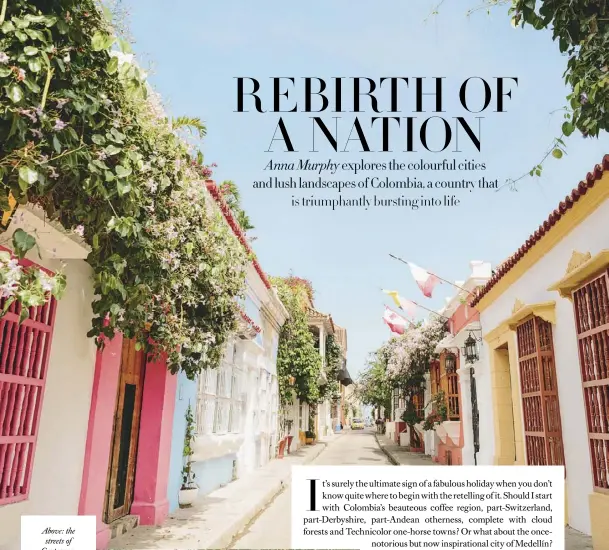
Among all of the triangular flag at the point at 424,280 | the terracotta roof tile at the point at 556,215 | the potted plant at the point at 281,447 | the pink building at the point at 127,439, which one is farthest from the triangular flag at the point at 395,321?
the pink building at the point at 127,439

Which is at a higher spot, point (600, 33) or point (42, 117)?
point (600, 33)

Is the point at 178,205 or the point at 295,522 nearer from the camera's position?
the point at 295,522

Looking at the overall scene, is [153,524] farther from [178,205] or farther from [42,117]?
Answer: [42,117]

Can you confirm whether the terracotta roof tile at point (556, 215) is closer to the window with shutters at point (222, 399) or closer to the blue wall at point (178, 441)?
the window with shutters at point (222, 399)

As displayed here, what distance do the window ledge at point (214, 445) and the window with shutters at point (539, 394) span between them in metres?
5.09

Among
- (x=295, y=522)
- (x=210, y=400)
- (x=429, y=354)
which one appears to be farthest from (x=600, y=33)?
(x=429, y=354)

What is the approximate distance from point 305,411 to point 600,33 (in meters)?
22.3

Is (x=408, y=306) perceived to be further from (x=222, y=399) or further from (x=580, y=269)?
(x=580, y=269)

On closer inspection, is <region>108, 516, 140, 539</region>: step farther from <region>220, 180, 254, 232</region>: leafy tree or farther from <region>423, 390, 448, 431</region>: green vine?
<region>423, 390, 448, 431</region>: green vine

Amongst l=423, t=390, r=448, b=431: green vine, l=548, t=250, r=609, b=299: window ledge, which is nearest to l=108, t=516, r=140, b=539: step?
l=548, t=250, r=609, b=299: window ledge

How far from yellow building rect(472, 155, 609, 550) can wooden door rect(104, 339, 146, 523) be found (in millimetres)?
5352

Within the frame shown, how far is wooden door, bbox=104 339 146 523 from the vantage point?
241 inches

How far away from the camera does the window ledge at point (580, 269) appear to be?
5297mm

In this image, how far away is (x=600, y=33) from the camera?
3.82 meters
